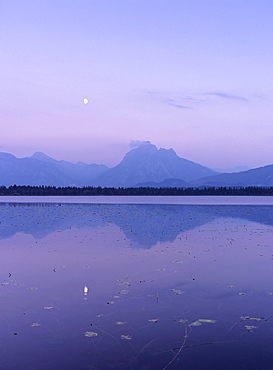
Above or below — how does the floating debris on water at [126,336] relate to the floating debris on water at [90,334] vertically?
below

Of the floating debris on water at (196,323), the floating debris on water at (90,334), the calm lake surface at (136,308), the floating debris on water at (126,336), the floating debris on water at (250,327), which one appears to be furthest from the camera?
the floating debris on water at (196,323)

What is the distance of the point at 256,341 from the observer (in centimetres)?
1070

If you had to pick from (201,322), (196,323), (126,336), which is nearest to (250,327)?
(201,322)

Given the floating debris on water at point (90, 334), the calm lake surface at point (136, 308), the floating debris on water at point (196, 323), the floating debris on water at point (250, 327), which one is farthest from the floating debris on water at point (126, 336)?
the floating debris on water at point (250, 327)

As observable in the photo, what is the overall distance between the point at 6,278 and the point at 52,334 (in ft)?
27.3

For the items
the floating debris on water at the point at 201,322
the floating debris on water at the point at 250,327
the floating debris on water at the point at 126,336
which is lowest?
the floating debris on water at the point at 126,336

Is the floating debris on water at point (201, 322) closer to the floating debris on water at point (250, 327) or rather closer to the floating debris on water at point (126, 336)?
the floating debris on water at point (250, 327)

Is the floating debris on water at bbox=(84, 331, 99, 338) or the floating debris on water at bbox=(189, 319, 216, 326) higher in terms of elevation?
the floating debris on water at bbox=(189, 319, 216, 326)

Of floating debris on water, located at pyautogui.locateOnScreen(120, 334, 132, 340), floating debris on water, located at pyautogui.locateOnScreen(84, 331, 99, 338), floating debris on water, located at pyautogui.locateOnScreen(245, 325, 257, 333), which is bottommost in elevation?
floating debris on water, located at pyautogui.locateOnScreen(120, 334, 132, 340)

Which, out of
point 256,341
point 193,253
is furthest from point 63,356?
point 193,253

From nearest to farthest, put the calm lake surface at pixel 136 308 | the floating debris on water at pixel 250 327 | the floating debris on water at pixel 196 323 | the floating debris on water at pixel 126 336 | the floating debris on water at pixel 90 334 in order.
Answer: the calm lake surface at pixel 136 308 → the floating debris on water at pixel 126 336 → the floating debris on water at pixel 90 334 → the floating debris on water at pixel 250 327 → the floating debris on water at pixel 196 323

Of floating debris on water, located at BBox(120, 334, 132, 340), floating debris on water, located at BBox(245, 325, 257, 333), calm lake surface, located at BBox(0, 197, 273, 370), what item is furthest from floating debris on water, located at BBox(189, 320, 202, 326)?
floating debris on water, located at BBox(120, 334, 132, 340)

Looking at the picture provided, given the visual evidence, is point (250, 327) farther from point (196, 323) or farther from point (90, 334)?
point (90, 334)

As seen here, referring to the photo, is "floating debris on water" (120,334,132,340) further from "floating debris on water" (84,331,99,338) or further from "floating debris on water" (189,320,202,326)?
"floating debris on water" (189,320,202,326)
